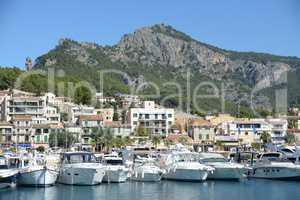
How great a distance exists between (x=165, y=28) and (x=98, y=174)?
162 meters

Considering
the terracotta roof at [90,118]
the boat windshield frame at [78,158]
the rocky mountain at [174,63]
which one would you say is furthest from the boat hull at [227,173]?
the rocky mountain at [174,63]

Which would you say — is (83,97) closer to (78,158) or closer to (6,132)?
(6,132)

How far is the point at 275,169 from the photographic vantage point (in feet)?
129

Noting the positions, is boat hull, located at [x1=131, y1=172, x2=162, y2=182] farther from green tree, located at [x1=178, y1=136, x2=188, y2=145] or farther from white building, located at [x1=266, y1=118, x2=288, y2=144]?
white building, located at [x1=266, y1=118, x2=288, y2=144]

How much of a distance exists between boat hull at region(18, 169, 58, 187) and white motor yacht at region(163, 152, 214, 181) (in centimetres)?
862

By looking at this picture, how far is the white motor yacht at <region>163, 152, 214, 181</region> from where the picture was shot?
35938mm

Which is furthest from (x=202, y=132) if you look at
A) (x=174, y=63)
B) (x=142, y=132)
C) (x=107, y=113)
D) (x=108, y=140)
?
(x=174, y=63)

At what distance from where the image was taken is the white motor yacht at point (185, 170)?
3594 centimetres

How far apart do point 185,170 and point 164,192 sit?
17.9 ft

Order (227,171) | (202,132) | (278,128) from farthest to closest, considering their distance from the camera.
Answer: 1. (278,128)
2. (202,132)
3. (227,171)

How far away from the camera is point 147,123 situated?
76.2m

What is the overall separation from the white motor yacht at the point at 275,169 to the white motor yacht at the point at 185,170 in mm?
4955

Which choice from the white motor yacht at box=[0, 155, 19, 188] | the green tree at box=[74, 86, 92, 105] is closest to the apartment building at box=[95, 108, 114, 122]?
the green tree at box=[74, 86, 92, 105]

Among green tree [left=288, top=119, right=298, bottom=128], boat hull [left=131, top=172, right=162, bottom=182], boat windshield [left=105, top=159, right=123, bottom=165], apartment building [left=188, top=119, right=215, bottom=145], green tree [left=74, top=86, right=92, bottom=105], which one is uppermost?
green tree [left=74, top=86, right=92, bottom=105]
